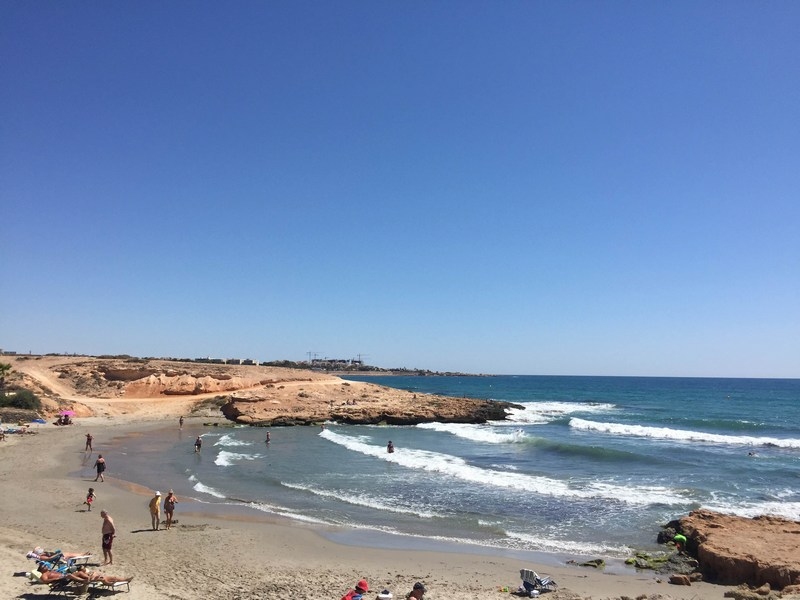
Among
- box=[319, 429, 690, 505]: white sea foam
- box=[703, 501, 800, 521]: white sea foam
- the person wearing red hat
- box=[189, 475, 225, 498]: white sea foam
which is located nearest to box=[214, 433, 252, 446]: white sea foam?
box=[319, 429, 690, 505]: white sea foam

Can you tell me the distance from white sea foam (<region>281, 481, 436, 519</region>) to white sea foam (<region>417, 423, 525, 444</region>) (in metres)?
16.7

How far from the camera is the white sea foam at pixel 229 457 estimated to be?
26.2 m

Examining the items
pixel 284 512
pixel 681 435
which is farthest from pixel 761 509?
pixel 681 435

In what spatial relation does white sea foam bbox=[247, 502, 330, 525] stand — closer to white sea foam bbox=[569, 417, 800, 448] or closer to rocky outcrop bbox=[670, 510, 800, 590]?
rocky outcrop bbox=[670, 510, 800, 590]

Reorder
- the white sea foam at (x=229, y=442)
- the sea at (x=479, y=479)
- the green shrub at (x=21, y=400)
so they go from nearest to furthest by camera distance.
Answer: the sea at (x=479, y=479) → the white sea foam at (x=229, y=442) → the green shrub at (x=21, y=400)

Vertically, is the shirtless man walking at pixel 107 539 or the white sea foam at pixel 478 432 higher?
the shirtless man walking at pixel 107 539

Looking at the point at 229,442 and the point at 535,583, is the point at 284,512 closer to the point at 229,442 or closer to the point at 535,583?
the point at 535,583

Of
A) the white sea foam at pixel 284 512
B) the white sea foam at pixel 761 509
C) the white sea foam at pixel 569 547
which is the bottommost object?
the white sea foam at pixel 284 512

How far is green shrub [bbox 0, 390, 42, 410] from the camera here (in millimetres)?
37531

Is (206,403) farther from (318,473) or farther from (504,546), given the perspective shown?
(504,546)

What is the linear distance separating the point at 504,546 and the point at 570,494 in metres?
6.79

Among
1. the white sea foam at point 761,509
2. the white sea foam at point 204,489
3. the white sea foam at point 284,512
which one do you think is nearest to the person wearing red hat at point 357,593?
the white sea foam at point 284,512

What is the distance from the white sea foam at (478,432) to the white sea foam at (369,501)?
1674cm

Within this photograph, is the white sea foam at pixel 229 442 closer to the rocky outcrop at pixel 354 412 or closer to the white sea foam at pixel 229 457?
the white sea foam at pixel 229 457
